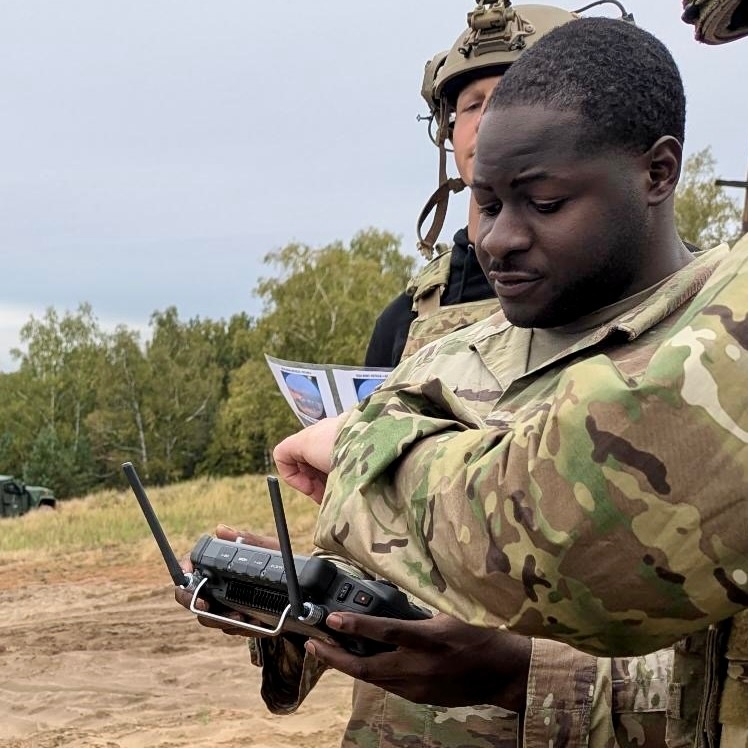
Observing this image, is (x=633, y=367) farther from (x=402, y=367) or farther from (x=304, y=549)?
(x=304, y=549)

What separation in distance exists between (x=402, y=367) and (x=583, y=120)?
689mm

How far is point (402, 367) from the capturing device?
6.19 ft

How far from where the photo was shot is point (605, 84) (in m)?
1.37

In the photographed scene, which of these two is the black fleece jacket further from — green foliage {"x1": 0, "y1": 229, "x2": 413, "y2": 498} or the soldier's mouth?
green foliage {"x1": 0, "y1": 229, "x2": 413, "y2": 498}

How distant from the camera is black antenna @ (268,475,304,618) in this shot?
1.29 metres

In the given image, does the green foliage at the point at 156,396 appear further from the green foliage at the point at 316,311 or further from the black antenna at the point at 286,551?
the black antenna at the point at 286,551

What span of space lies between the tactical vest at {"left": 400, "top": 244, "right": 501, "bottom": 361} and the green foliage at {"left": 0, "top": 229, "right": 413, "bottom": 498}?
29.6 m

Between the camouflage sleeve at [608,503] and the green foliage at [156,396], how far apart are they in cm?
3143

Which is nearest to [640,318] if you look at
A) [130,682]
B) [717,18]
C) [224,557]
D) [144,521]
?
[717,18]

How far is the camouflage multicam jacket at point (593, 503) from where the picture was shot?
0.77 m

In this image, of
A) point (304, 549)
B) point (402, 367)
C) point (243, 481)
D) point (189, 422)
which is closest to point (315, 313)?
point (243, 481)

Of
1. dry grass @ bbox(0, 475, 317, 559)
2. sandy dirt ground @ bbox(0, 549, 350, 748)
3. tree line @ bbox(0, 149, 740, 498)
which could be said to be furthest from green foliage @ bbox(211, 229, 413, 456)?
sandy dirt ground @ bbox(0, 549, 350, 748)

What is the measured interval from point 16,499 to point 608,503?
73.3 feet

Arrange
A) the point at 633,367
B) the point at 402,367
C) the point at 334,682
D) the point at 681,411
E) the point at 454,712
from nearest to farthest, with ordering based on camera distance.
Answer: the point at 681,411
the point at 633,367
the point at 454,712
the point at 402,367
the point at 334,682
